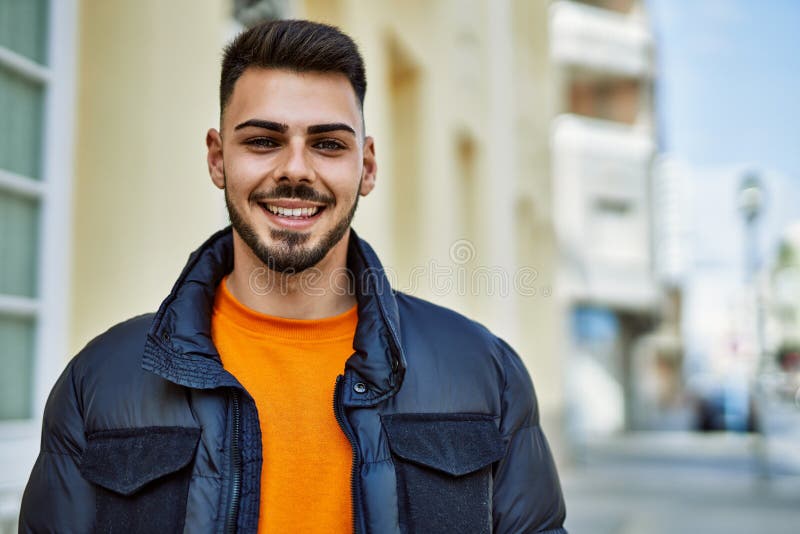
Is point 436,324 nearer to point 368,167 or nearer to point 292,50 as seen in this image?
point 368,167


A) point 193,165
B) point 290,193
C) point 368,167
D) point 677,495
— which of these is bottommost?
point 677,495

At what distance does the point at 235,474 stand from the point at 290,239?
0.57 meters

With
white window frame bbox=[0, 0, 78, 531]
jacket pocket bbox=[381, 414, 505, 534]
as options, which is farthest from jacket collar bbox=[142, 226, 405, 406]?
white window frame bbox=[0, 0, 78, 531]

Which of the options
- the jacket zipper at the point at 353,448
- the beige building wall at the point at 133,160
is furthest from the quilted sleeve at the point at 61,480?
the beige building wall at the point at 133,160

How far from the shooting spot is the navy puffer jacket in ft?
6.72

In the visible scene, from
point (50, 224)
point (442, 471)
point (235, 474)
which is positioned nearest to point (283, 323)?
point (235, 474)

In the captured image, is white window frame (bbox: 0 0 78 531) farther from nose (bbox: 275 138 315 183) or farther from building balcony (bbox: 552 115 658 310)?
building balcony (bbox: 552 115 658 310)

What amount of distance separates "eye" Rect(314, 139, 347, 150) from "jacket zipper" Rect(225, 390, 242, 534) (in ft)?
2.11

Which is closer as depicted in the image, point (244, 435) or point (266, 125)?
point (244, 435)

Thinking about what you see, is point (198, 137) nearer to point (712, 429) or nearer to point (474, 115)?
point (474, 115)

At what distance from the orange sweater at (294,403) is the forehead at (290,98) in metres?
0.49

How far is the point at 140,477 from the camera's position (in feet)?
6.70

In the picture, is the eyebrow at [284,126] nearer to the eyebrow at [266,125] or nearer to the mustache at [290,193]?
the eyebrow at [266,125]

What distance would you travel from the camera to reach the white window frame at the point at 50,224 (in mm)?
3602
